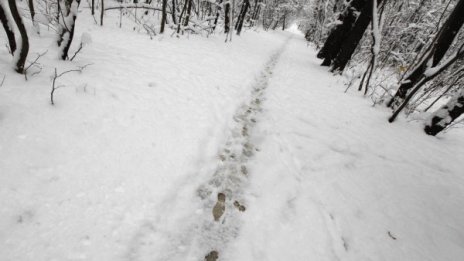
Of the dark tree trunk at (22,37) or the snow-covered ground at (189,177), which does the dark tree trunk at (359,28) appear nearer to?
the snow-covered ground at (189,177)

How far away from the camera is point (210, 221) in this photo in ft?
6.13

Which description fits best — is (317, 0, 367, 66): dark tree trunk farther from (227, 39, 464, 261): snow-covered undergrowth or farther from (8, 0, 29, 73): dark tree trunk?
(8, 0, 29, 73): dark tree trunk

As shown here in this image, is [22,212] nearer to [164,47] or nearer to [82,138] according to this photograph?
[82,138]

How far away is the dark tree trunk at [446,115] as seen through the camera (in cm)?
427

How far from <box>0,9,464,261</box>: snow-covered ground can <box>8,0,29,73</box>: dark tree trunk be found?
0.35 ft

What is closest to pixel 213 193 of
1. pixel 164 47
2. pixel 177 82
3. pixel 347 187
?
pixel 347 187

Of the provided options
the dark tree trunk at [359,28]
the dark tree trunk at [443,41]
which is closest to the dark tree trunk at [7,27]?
the dark tree trunk at [443,41]

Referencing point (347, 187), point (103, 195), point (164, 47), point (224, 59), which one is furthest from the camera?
point (224, 59)

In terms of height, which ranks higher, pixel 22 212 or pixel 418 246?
pixel 22 212

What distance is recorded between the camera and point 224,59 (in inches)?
248

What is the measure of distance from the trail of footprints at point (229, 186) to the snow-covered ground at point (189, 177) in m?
0.01

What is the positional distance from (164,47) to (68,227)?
4.41 meters

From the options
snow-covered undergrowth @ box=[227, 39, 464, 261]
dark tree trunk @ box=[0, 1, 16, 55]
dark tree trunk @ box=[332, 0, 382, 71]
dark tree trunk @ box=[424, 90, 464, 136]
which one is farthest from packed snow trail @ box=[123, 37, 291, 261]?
dark tree trunk @ box=[332, 0, 382, 71]

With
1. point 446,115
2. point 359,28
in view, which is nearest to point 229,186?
point 446,115
